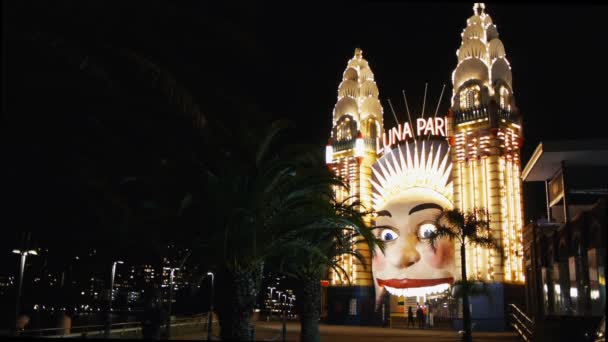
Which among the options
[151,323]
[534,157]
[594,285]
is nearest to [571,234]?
[594,285]

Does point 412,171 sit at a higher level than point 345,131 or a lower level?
lower

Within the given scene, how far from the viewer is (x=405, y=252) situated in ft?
166

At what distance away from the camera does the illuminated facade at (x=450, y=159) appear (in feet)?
151

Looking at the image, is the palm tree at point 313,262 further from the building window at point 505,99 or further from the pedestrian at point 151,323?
the building window at point 505,99

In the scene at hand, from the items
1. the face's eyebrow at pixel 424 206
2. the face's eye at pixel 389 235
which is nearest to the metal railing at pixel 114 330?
the face's eye at pixel 389 235

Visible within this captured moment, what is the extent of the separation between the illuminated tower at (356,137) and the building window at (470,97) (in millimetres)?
10211

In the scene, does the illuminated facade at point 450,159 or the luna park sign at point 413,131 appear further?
the luna park sign at point 413,131

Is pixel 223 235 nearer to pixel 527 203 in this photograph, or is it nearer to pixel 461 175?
pixel 461 175

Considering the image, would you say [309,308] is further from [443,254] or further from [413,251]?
[413,251]

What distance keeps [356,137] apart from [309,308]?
32.4 metres

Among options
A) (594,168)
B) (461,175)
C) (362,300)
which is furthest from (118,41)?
(362,300)

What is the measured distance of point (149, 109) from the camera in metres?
16.3

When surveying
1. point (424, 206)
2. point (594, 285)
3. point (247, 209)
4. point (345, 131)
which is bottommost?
point (594, 285)

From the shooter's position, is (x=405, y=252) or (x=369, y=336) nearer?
(x=369, y=336)
